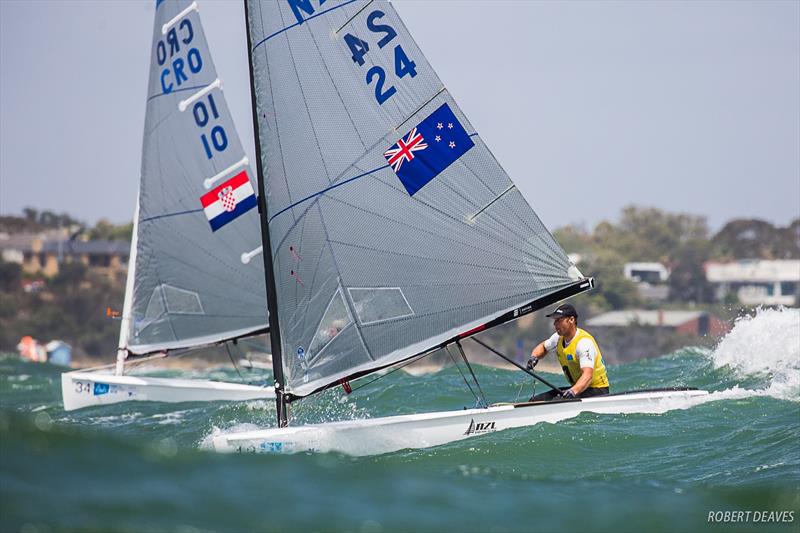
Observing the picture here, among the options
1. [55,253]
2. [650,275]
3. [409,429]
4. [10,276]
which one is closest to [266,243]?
[409,429]

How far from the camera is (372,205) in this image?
9688 millimetres

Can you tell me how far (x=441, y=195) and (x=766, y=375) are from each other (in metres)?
5.86

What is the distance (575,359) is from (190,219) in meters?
6.80

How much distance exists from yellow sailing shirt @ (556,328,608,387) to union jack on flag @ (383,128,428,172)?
2.13m

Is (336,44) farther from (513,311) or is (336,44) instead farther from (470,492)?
(470,492)

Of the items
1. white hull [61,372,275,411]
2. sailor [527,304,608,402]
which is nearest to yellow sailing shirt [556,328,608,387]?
sailor [527,304,608,402]

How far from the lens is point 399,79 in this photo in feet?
31.9

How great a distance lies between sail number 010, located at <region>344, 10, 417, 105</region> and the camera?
9727 mm

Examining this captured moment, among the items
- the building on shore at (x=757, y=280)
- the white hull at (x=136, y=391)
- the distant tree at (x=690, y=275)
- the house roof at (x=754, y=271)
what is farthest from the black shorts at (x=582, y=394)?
the distant tree at (x=690, y=275)

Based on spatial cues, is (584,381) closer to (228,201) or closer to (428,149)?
(428,149)

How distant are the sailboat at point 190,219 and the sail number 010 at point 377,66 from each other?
18.5 ft

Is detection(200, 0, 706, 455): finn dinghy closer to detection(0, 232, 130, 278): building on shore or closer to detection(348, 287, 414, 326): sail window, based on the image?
detection(348, 287, 414, 326): sail window

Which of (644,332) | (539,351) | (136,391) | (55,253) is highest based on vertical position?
(55,253)

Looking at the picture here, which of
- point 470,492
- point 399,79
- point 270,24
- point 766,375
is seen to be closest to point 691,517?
point 470,492
